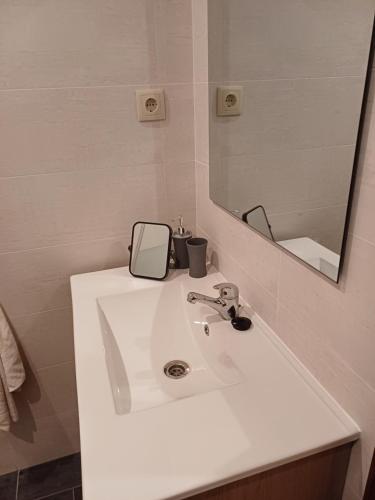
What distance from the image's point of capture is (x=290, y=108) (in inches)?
30.3

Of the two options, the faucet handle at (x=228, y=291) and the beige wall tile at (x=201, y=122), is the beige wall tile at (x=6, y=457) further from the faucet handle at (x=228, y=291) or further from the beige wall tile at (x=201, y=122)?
the beige wall tile at (x=201, y=122)

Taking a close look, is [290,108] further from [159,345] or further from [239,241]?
[159,345]

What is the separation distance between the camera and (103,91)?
110cm

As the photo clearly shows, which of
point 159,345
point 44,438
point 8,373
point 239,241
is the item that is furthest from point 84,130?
point 44,438

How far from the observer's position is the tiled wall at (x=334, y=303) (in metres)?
0.58

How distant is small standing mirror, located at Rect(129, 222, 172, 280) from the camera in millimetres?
1212

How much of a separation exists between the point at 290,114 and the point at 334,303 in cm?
40

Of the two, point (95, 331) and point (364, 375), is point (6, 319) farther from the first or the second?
point (364, 375)

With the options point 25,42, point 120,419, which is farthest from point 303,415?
point 25,42

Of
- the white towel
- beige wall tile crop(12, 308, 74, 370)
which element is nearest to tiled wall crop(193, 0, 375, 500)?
beige wall tile crop(12, 308, 74, 370)

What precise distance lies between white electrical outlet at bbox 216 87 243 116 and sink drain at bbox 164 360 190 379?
705 millimetres

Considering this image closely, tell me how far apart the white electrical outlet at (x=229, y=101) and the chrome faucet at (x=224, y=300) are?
0.48 metres

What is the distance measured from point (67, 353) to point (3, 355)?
236 millimetres

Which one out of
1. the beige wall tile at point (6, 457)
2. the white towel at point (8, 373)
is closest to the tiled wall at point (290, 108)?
the white towel at point (8, 373)
